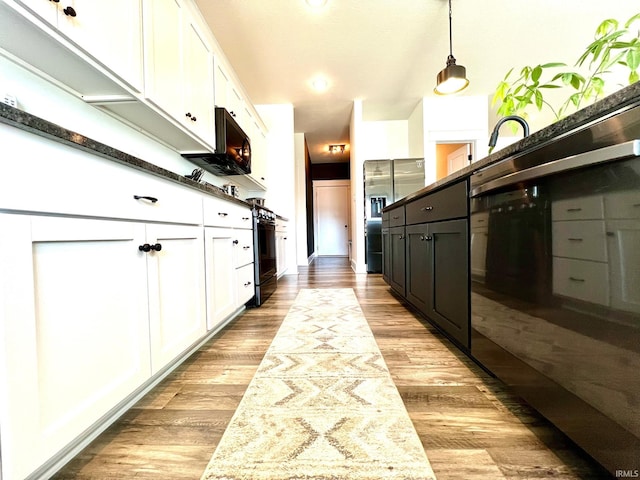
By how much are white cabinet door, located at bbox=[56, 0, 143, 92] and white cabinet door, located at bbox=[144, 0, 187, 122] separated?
64mm

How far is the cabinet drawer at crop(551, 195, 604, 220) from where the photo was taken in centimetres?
58

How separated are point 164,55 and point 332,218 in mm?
6688

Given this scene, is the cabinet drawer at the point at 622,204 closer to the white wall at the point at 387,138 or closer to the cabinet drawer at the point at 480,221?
the cabinet drawer at the point at 480,221

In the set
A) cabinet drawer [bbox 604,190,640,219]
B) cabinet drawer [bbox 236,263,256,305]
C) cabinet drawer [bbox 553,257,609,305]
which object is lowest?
cabinet drawer [bbox 236,263,256,305]

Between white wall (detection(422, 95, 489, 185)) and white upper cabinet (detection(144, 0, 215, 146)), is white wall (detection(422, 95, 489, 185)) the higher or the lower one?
the higher one

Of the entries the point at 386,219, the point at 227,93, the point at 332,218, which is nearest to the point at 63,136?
the point at 227,93

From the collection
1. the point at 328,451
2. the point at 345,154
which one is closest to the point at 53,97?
the point at 328,451

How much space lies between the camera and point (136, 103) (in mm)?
1430

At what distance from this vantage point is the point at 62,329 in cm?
68

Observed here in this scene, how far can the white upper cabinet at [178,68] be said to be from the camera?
147cm

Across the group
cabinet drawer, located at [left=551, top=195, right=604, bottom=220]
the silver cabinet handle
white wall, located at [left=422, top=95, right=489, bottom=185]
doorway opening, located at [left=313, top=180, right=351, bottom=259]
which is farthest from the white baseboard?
doorway opening, located at [left=313, top=180, right=351, bottom=259]

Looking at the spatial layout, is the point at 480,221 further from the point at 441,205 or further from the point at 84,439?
the point at 84,439

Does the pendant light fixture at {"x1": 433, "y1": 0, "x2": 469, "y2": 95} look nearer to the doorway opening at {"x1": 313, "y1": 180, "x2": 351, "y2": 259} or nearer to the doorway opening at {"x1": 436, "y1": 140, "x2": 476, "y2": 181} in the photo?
the doorway opening at {"x1": 436, "y1": 140, "x2": 476, "y2": 181}

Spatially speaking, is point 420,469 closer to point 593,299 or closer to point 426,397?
point 426,397
